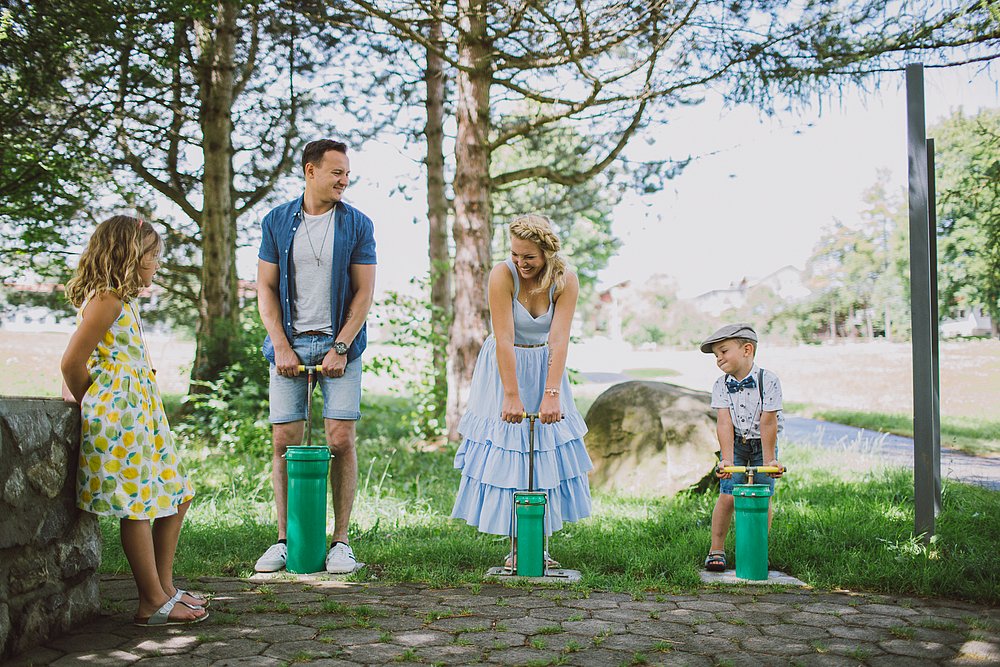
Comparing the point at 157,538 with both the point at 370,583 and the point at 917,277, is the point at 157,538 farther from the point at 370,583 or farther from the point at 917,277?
the point at 917,277

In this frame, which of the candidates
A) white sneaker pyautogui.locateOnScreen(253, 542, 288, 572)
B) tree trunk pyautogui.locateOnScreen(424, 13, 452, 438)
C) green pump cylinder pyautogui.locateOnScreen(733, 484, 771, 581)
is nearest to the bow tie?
green pump cylinder pyautogui.locateOnScreen(733, 484, 771, 581)

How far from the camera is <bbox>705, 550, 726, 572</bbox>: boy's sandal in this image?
398 centimetres

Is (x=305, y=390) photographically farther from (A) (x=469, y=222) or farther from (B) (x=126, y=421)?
(A) (x=469, y=222)

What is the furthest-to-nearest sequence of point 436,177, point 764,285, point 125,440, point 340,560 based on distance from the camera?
1. point 764,285
2. point 436,177
3. point 340,560
4. point 125,440

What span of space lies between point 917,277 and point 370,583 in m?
2.92

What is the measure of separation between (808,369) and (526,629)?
16915 mm

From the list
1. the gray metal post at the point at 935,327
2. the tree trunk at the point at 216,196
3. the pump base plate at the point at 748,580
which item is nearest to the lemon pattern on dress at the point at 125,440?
the pump base plate at the point at 748,580

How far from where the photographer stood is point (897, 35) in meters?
5.37

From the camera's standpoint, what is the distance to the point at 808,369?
1858cm

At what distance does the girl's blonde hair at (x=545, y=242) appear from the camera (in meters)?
3.88

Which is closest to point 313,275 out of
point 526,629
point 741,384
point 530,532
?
point 530,532

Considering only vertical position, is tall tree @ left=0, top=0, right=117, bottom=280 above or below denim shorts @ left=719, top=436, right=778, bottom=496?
above

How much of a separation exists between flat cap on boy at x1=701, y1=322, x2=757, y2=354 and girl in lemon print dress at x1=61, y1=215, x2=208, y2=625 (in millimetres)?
2456

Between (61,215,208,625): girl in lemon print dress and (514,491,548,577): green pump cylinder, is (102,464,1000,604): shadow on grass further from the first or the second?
(61,215,208,625): girl in lemon print dress
